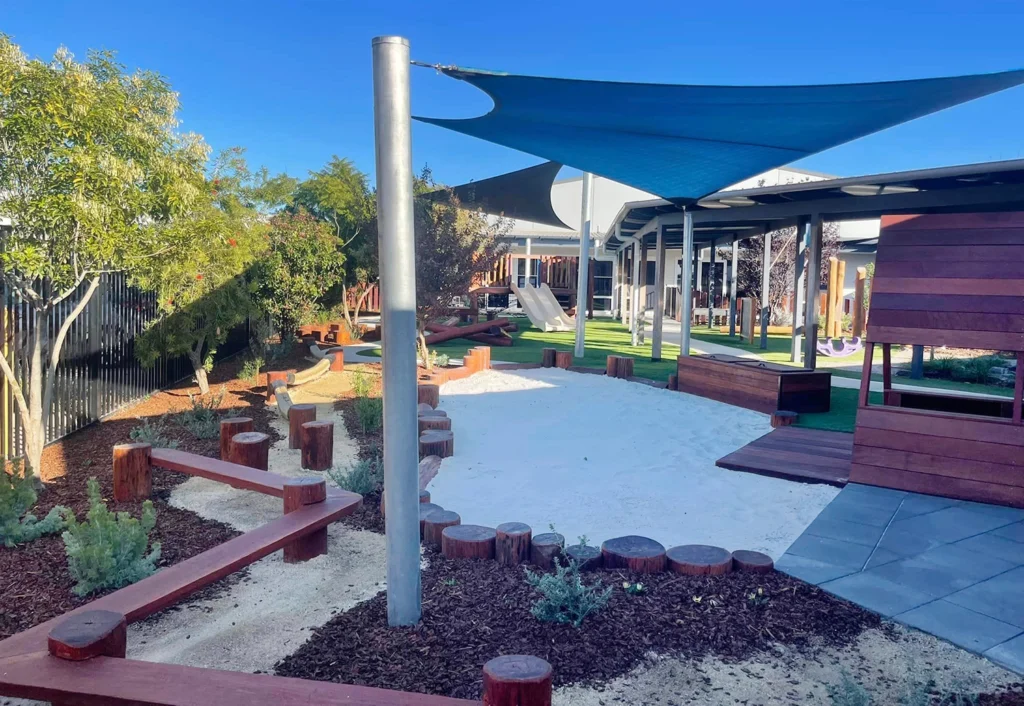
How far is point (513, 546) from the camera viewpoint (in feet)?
11.6

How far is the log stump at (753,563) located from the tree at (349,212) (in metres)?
10.3

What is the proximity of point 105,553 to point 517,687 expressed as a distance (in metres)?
2.36

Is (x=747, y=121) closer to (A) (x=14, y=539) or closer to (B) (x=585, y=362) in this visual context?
(A) (x=14, y=539)

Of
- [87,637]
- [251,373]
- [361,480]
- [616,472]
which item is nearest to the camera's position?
[87,637]

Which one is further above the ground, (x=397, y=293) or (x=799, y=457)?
(x=397, y=293)

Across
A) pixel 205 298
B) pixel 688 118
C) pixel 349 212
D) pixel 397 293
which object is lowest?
pixel 205 298

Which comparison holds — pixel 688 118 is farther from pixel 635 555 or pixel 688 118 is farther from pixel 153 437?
pixel 153 437

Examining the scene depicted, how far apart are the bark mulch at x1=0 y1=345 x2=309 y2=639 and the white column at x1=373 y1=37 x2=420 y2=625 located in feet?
4.52

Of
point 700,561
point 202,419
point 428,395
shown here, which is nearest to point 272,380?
point 202,419

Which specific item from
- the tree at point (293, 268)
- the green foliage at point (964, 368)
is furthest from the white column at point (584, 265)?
the green foliage at point (964, 368)

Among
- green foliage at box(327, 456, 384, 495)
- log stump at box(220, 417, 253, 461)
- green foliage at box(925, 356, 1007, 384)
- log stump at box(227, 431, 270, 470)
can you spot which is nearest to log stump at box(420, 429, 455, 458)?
green foliage at box(327, 456, 384, 495)

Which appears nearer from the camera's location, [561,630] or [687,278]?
[561,630]

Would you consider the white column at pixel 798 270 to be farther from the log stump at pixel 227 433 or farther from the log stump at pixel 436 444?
the log stump at pixel 227 433

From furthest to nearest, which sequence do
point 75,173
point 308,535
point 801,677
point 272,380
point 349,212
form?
point 349,212
point 272,380
point 75,173
point 308,535
point 801,677
